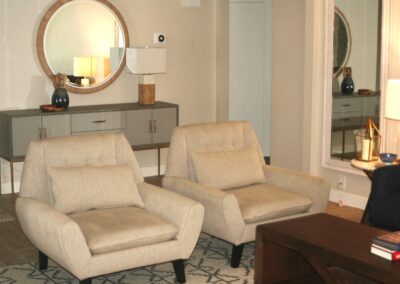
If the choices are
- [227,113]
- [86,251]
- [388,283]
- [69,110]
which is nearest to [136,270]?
[86,251]

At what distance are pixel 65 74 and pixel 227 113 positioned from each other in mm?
1937

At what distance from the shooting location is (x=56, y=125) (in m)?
6.52

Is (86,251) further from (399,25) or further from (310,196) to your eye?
(399,25)

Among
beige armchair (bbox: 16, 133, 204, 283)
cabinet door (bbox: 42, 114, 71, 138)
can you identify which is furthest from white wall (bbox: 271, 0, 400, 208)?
beige armchair (bbox: 16, 133, 204, 283)

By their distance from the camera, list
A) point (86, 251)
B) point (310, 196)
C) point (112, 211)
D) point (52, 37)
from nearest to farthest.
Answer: point (86, 251)
point (112, 211)
point (310, 196)
point (52, 37)

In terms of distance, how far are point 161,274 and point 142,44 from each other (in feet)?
11.2

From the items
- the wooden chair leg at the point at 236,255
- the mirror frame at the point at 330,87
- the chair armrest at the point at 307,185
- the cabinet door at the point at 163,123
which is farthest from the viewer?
the cabinet door at the point at 163,123

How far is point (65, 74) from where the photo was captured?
6914 millimetres

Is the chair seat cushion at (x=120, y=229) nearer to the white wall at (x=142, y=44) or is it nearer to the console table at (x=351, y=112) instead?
the console table at (x=351, y=112)

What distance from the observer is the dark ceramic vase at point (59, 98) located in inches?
261

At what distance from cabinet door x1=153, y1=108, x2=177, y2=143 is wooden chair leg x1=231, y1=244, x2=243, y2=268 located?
2704mm

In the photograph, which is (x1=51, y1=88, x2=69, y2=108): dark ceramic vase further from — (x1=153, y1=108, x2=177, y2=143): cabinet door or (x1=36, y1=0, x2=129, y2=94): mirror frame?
(x1=153, y1=108, x2=177, y2=143): cabinet door

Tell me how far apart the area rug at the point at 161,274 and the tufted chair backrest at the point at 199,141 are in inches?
25.6

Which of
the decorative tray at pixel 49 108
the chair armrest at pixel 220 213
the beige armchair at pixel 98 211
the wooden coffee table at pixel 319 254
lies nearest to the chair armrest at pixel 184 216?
the beige armchair at pixel 98 211
